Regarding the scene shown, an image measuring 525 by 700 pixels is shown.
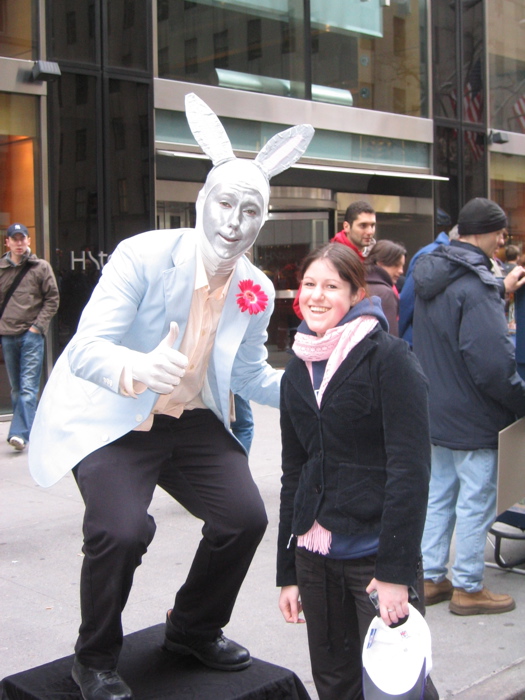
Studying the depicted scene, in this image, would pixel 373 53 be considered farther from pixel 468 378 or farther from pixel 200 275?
pixel 200 275

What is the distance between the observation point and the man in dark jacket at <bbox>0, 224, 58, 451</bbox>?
8.19 metres

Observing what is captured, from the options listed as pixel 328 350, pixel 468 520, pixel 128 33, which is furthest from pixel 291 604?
pixel 128 33

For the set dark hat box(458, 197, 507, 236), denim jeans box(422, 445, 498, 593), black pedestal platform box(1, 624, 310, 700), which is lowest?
black pedestal platform box(1, 624, 310, 700)

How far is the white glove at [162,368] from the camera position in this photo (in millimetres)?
2719

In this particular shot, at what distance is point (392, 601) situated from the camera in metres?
2.46

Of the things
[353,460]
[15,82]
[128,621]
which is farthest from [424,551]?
[15,82]

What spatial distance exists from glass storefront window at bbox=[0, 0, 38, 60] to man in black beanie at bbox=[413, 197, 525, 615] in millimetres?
6775

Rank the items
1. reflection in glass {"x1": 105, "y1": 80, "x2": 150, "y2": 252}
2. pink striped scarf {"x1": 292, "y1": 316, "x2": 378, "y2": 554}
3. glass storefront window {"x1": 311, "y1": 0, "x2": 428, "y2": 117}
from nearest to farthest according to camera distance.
A: pink striped scarf {"x1": 292, "y1": 316, "x2": 378, "y2": 554} < reflection in glass {"x1": 105, "y1": 80, "x2": 150, "y2": 252} < glass storefront window {"x1": 311, "y1": 0, "x2": 428, "y2": 117}

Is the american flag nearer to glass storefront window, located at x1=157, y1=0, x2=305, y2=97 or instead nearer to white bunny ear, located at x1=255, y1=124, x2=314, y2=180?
glass storefront window, located at x1=157, y1=0, x2=305, y2=97

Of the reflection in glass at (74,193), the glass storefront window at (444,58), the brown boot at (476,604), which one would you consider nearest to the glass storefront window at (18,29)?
the reflection in glass at (74,193)

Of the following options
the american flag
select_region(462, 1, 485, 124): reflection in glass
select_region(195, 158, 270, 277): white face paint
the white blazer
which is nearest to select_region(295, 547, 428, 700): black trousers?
the white blazer

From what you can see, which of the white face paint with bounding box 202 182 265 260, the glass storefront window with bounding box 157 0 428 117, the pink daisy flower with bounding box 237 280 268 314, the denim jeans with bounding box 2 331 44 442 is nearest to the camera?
the white face paint with bounding box 202 182 265 260

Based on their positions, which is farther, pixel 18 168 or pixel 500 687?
pixel 18 168

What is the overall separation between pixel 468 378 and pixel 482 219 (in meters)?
0.76
